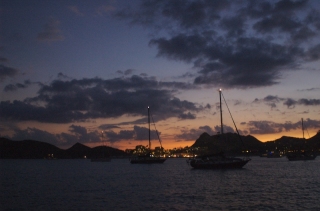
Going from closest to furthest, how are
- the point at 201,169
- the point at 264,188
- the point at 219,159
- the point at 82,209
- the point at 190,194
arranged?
the point at 82,209, the point at 190,194, the point at 264,188, the point at 219,159, the point at 201,169

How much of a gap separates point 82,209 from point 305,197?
83.7ft

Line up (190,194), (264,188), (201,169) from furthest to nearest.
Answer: (201,169), (264,188), (190,194)

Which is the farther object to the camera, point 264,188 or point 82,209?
point 264,188

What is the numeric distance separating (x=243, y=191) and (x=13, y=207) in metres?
28.5

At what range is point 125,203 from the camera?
39.9 metres

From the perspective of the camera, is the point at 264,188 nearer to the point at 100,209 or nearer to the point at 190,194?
the point at 190,194

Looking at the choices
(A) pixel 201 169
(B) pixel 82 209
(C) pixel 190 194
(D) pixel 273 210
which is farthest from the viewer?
(A) pixel 201 169

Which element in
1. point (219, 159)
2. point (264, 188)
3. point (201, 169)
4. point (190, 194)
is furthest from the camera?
point (201, 169)

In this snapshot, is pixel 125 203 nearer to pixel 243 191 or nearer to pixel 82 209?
pixel 82 209

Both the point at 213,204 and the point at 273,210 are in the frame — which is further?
the point at 213,204

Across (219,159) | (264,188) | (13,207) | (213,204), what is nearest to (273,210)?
(213,204)

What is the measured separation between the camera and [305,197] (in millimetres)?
42219

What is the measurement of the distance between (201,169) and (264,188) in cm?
4732

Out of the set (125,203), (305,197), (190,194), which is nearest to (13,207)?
(125,203)
